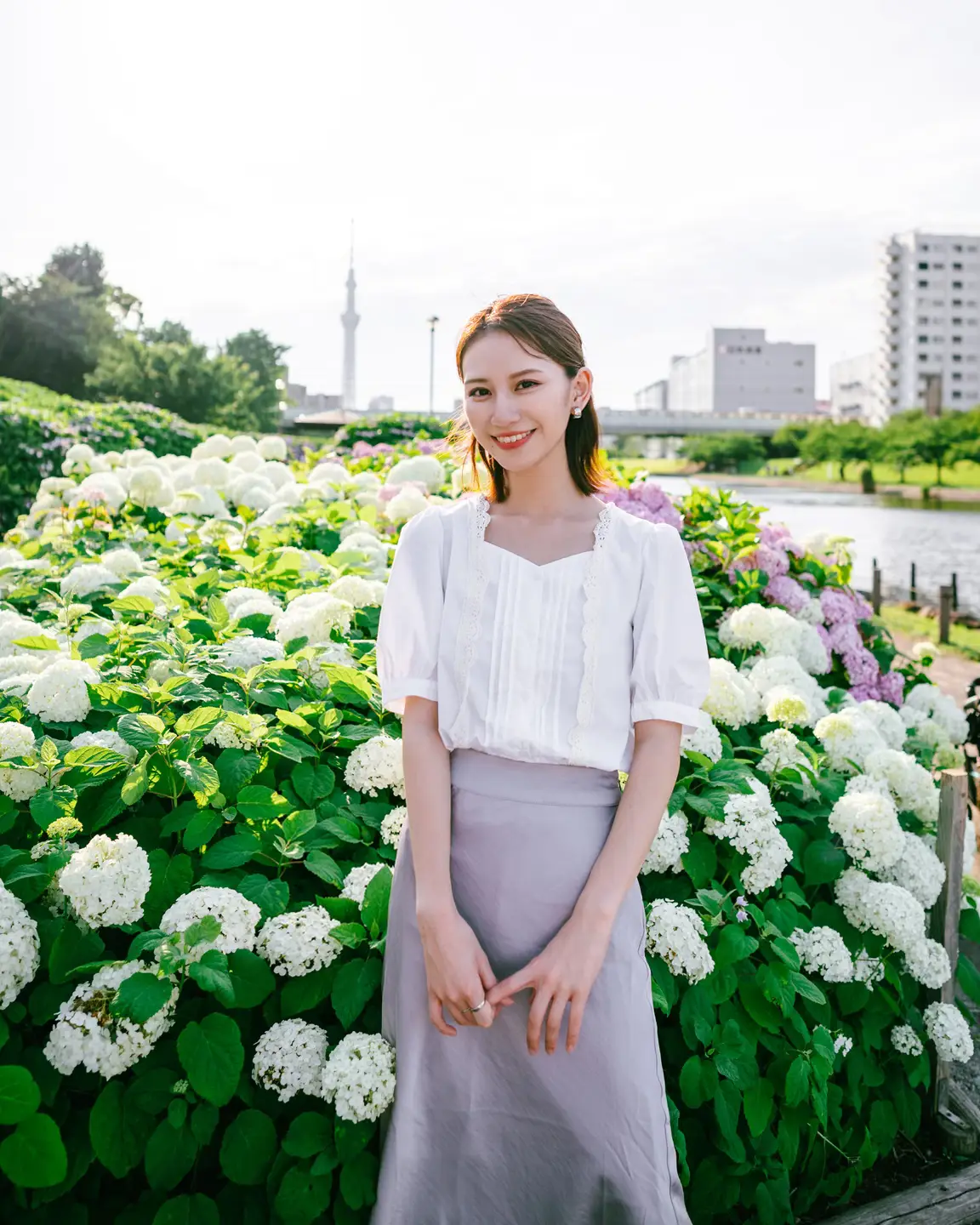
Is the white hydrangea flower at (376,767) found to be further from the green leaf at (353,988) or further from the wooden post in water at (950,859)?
the wooden post in water at (950,859)

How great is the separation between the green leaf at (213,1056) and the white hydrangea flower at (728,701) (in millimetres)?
1587

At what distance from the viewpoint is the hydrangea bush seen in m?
1.73

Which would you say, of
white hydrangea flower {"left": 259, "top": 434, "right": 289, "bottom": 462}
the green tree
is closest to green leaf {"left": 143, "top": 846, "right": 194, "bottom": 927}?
white hydrangea flower {"left": 259, "top": 434, "right": 289, "bottom": 462}

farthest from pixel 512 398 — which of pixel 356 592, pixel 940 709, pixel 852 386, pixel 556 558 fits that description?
pixel 852 386

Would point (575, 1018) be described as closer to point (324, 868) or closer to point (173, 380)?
point (324, 868)

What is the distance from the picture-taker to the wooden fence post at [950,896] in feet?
8.66

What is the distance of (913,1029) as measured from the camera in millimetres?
2523

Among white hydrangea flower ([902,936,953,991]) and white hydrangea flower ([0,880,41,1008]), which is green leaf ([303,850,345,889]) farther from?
white hydrangea flower ([902,936,953,991])

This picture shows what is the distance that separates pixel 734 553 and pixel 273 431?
153 feet

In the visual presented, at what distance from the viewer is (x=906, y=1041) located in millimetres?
2436

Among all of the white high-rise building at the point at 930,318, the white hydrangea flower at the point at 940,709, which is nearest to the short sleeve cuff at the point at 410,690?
the white hydrangea flower at the point at 940,709

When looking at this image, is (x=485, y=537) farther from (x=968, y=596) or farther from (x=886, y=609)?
(x=968, y=596)

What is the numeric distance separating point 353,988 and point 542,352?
1.27 m

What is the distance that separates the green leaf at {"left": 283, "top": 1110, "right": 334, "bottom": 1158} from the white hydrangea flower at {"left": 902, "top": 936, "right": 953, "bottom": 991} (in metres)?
1.51
